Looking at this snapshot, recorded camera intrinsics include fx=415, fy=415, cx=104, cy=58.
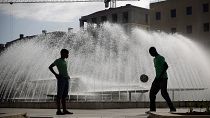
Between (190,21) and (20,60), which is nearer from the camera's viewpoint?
(20,60)

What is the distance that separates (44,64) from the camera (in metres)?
20.8

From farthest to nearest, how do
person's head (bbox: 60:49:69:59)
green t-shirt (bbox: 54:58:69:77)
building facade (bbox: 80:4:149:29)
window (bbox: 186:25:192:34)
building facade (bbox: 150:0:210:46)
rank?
building facade (bbox: 80:4:149:29), window (bbox: 186:25:192:34), building facade (bbox: 150:0:210:46), person's head (bbox: 60:49:69:59), green t-shirt (bbox: 54:58:69:77)

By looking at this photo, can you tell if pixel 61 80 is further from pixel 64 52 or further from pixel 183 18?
pixel 183 18

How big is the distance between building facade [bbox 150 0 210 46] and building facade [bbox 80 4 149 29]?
7.09m

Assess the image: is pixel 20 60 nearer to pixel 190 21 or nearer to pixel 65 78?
pixel 65 78

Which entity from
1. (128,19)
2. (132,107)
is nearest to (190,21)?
(128,19)

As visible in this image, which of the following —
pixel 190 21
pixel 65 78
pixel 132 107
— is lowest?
pixel 132 107

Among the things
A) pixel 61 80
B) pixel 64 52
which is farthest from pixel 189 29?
pixel 61 80

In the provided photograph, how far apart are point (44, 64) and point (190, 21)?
3740 centimetres

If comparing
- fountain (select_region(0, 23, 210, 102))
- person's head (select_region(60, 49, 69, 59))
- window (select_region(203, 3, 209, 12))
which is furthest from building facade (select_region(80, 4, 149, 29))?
person's head (select_region(60, 49, 69, 59))

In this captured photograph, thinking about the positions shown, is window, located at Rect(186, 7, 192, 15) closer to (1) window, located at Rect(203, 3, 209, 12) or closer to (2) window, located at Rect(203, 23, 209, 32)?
(1) window, located at Rect(203, 3, 209, 12)

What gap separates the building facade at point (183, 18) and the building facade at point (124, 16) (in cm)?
709

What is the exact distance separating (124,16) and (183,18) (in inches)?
526

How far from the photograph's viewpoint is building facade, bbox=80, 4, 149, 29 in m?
66.2
